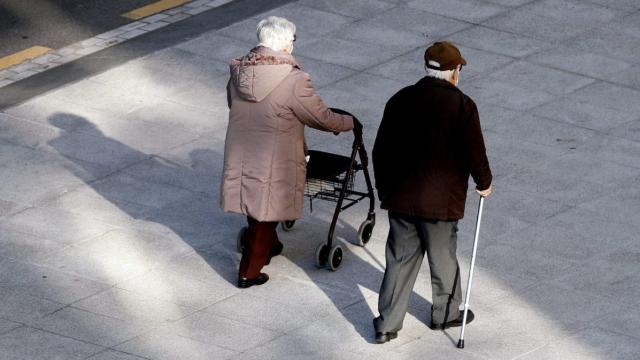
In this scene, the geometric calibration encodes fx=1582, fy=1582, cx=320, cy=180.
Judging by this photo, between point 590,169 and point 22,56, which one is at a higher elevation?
point 590,169

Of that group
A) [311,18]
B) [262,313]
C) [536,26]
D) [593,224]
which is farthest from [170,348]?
[536,26]

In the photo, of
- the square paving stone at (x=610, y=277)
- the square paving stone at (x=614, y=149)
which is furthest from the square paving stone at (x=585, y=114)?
the square paving stone at (x=610, y=277)

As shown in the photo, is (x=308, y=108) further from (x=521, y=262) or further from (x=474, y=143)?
(x=521, y=262)

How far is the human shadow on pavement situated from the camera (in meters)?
10.4

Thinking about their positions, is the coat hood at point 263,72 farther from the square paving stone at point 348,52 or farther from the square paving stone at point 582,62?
the square paving stone at point 582,62

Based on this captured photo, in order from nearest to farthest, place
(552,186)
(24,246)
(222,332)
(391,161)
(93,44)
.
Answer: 1. (391,161)
2. (222,332)
3. (24,246)
4. (552,186)
5. (93,44)

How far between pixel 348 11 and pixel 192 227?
5.12 metres

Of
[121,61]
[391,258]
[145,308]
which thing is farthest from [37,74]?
[391,258]

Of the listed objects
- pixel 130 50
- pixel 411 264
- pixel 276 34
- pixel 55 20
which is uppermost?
pixel 276 34

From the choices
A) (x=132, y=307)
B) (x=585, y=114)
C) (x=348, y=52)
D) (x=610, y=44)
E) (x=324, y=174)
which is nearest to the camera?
(x=132, y=307)

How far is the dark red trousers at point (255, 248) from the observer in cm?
1041

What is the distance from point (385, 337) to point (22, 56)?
22.1ft

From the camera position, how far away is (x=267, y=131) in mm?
10148

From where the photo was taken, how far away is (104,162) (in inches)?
495
